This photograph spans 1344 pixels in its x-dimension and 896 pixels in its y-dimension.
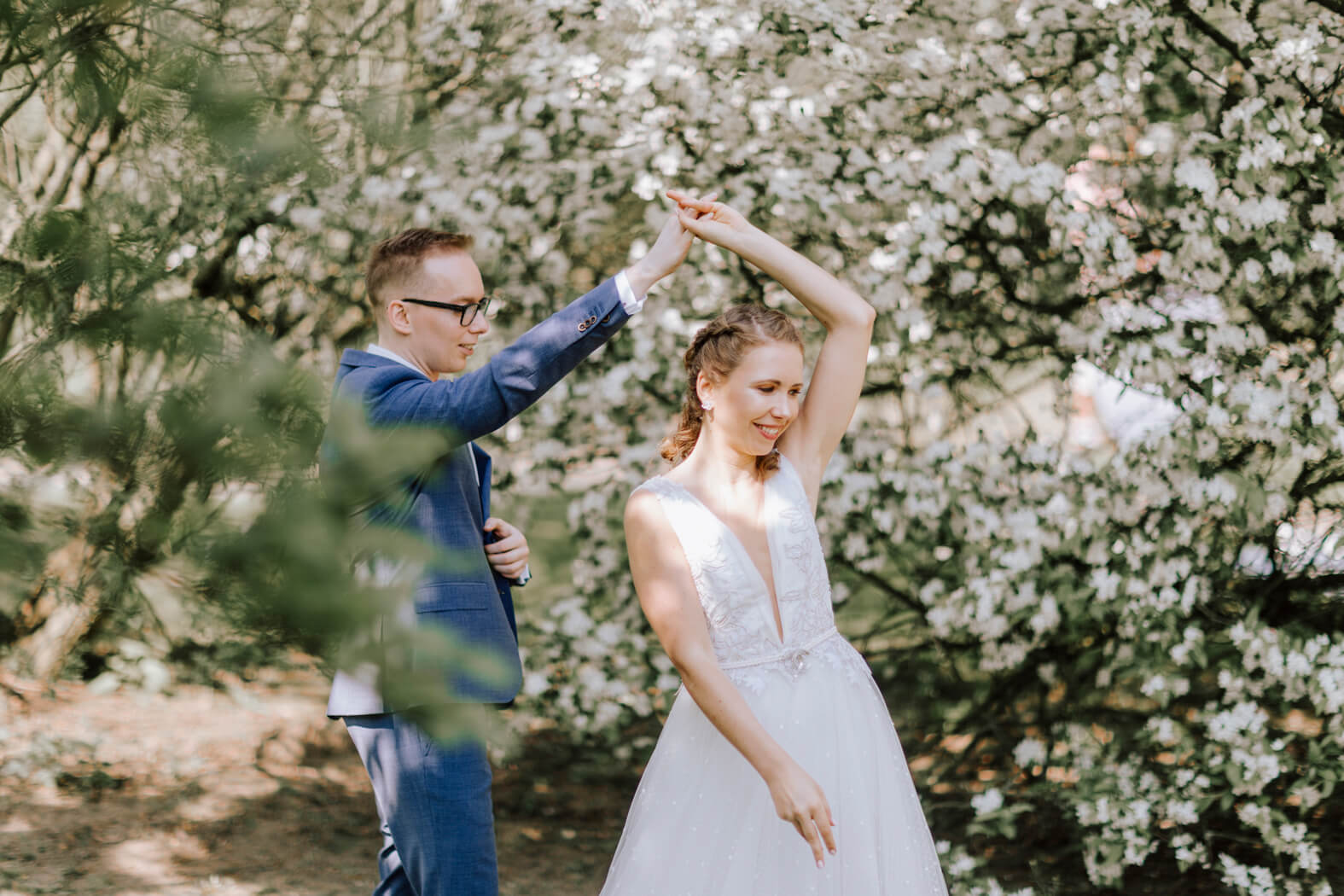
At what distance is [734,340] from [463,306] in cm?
56

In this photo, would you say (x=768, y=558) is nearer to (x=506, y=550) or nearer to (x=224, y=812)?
(x=506, y=550)

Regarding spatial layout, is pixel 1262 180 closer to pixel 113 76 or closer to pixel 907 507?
pixel 907 507

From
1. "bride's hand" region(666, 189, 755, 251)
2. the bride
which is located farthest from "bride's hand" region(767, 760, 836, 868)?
"bride's hand" region(666, 189, 755, 251)

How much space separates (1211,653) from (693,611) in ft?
7.78

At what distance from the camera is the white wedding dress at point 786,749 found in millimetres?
2207

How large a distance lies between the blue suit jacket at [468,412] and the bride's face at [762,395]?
490 mm

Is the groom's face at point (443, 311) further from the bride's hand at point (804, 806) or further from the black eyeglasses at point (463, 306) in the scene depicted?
the bride's hand at point (804, 806)

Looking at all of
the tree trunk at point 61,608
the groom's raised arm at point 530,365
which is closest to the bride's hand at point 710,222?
the groom's raised arm at point 530,365

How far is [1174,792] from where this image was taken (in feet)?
11.8

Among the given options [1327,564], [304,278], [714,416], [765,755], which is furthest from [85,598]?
[1327,564]

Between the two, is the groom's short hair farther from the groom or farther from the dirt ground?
the dirt ground

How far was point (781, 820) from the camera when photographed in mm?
2223

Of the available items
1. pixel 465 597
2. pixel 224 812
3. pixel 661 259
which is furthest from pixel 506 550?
pixel 224 812

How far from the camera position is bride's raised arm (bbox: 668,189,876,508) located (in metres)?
2.25
